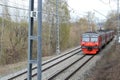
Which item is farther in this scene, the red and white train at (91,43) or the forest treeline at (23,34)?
the forest treeline at (23,34)

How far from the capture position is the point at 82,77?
16.9 metres

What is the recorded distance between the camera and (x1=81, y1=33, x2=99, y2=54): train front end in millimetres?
29000

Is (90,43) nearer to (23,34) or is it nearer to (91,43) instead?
(91,43)

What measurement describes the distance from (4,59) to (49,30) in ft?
36.2

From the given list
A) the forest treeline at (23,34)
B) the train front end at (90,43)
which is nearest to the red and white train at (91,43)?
the train front end at (90,43)

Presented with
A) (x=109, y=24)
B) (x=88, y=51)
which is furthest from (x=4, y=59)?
(x=109, y=24)

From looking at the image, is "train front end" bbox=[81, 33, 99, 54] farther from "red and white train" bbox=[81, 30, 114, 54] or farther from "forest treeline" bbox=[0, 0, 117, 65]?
"forest treeline" bbox=[0, 0, 117, 65]

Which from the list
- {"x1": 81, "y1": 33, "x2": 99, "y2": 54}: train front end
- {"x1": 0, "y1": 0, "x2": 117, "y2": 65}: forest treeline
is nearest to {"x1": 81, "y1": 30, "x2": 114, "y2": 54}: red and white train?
{"x1": 81, "y1": 33, "x2": 99, "y2": 54}: train front end

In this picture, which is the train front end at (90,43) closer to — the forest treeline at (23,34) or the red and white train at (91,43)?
the red and white train at (91,43)

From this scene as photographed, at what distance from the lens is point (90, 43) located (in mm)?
29266

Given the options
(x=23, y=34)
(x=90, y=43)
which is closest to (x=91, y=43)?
(x=90, y=43)

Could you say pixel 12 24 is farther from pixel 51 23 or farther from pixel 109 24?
pixel 109 24

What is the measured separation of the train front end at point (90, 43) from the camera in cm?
2900

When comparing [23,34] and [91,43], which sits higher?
[23,34]
